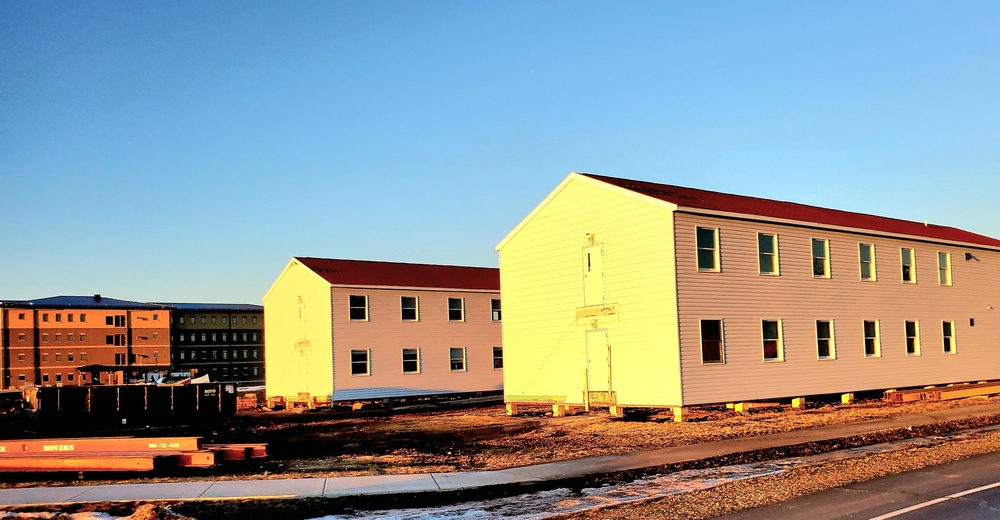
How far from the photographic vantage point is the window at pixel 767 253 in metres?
28.2

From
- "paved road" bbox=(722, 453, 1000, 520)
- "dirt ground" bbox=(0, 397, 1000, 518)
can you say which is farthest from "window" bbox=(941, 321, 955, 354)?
"paved road" bbox=(722, 453, 1000, 520)

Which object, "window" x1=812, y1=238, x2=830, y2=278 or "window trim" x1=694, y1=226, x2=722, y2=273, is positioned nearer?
"window trim" x1=694, y1=226, x2=722, y2=273

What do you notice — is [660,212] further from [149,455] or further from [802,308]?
[149,455]

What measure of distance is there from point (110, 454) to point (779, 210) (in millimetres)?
24007

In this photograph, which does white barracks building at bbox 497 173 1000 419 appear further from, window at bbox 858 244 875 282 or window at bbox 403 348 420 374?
window at bbox 403 348 420 374

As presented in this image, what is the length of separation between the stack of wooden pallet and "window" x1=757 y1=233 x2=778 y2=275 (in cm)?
1735

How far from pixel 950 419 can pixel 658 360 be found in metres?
8.13

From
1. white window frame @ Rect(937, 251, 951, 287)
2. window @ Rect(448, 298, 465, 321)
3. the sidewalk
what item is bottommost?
the sidewalk

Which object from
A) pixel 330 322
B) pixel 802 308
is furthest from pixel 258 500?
pixel 330 322

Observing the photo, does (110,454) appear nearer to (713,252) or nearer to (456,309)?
(713,252)

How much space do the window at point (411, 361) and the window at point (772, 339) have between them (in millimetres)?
19530

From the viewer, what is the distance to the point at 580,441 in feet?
71.9

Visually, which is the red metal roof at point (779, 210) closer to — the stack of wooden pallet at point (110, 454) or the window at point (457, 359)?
the stack of wooden pallet at point (110, 454)

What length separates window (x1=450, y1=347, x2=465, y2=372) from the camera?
44.0 metres
